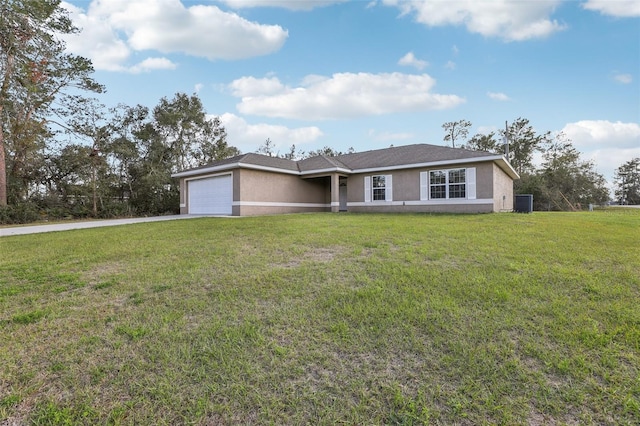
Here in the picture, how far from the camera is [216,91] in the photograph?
661 inches

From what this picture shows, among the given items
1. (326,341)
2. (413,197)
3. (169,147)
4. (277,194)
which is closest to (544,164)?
(413,197)

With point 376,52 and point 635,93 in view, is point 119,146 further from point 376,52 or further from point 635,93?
point 635,93

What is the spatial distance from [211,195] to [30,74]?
10.6m

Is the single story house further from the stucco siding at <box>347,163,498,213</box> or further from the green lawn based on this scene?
the green lawn

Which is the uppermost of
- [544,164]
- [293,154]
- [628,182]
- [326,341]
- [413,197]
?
[293,154]

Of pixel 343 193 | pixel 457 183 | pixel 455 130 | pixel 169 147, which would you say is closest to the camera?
pixel 457 183

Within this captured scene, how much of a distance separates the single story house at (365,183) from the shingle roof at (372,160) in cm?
4

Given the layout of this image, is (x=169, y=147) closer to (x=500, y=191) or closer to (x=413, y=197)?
(x=413, y=197)

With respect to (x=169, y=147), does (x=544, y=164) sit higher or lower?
lower

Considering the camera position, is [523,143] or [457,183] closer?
[457,183]

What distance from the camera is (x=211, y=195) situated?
16797mm

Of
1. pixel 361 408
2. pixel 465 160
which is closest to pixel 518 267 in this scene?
pixel 361 408

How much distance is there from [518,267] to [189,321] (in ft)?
15.1

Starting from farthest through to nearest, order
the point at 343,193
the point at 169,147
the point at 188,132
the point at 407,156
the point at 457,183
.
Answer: the point at 188,132 → the point at 169,147 → the point at 343,193 → the point at 407,156 → the point at 457,183
